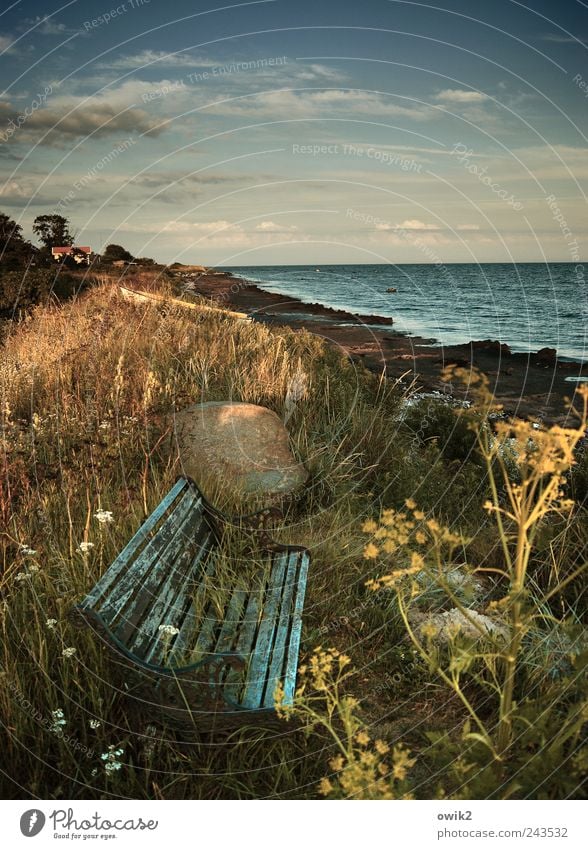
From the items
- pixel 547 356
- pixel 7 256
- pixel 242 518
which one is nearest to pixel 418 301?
pixel 547 356

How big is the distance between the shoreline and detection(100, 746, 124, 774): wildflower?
23.3 ft

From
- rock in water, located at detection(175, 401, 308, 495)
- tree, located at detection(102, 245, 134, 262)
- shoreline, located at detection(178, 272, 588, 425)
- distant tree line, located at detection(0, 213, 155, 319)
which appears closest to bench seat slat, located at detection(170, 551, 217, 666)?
rock in water, located at detection(175, 401, 308, 495)

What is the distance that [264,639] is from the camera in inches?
119

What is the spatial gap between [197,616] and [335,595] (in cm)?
86

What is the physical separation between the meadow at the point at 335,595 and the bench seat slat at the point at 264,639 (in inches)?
5.5

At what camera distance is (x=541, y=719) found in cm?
235

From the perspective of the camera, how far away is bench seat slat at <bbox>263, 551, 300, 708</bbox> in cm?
261

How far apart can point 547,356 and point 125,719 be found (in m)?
14.3

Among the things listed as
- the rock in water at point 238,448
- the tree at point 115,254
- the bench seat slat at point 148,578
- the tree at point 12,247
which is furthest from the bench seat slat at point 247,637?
the tree at point 115,254

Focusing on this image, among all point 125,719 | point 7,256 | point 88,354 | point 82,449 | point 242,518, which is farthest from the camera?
point 7,256

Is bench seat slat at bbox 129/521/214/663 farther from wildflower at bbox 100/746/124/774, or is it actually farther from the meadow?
wildflower at bbox 100/746/124/774

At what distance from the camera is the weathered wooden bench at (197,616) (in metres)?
2.43

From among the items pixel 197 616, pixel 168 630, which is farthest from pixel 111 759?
pixel 197 616

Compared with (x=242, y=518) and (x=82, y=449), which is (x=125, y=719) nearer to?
(x=242, y=518)
